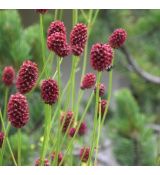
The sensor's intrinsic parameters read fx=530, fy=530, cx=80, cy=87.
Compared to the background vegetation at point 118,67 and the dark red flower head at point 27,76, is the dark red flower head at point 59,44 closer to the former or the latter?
the dark red flower head at point 27,76

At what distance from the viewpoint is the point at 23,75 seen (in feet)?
1.68

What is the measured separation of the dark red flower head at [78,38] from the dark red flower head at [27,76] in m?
0.05

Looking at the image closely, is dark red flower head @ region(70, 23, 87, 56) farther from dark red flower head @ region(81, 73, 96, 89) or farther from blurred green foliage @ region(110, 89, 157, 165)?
blurred green foliage @ region(110, 89, 157, 165)

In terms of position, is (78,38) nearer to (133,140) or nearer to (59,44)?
(59,44)

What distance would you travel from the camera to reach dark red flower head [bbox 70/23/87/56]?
53cm

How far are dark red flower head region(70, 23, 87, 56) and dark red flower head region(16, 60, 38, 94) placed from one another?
5 cm

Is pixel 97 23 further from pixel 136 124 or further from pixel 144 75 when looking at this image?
pixel 136 124

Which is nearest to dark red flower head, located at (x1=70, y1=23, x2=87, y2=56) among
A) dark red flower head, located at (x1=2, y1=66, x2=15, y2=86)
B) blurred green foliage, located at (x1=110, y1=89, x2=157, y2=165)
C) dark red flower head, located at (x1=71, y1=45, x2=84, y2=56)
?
dark red flower head, located at (x1=71, y1=45, x2=84, y2=56)

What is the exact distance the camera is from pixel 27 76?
0.51 m

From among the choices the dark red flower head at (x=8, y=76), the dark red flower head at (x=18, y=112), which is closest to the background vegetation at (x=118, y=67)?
the dark red flower head at (x=8, y=76)

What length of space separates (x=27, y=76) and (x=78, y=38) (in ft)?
0.22

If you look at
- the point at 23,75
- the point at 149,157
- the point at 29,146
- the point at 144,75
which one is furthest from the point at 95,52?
the point at 144,75

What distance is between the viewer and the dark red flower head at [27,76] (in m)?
0.51
